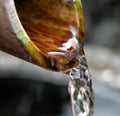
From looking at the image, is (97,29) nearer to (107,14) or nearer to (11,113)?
(107,14)

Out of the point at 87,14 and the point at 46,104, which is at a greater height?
the point at 87,14

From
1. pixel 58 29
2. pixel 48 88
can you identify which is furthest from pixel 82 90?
pixel 48 88

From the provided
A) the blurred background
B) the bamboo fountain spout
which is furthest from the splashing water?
the blurred background

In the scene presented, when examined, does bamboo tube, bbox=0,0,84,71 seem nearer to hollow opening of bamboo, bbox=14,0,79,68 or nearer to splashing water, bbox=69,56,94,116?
hollow opening of bamboo, bbox=14,0,79,68

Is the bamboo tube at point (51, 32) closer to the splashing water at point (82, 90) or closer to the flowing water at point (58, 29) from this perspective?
the flowing water at point (58, 29)

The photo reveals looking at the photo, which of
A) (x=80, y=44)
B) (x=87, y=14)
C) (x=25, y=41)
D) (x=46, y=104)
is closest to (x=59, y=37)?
(x=80, y=44)

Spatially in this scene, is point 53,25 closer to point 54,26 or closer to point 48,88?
point 54,26

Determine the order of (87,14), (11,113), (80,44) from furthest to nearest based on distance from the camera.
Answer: (87,14)
(11,113)
(80,44)

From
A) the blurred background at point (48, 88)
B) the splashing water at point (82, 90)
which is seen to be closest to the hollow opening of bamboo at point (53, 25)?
the splashing water at point (82, 90)
